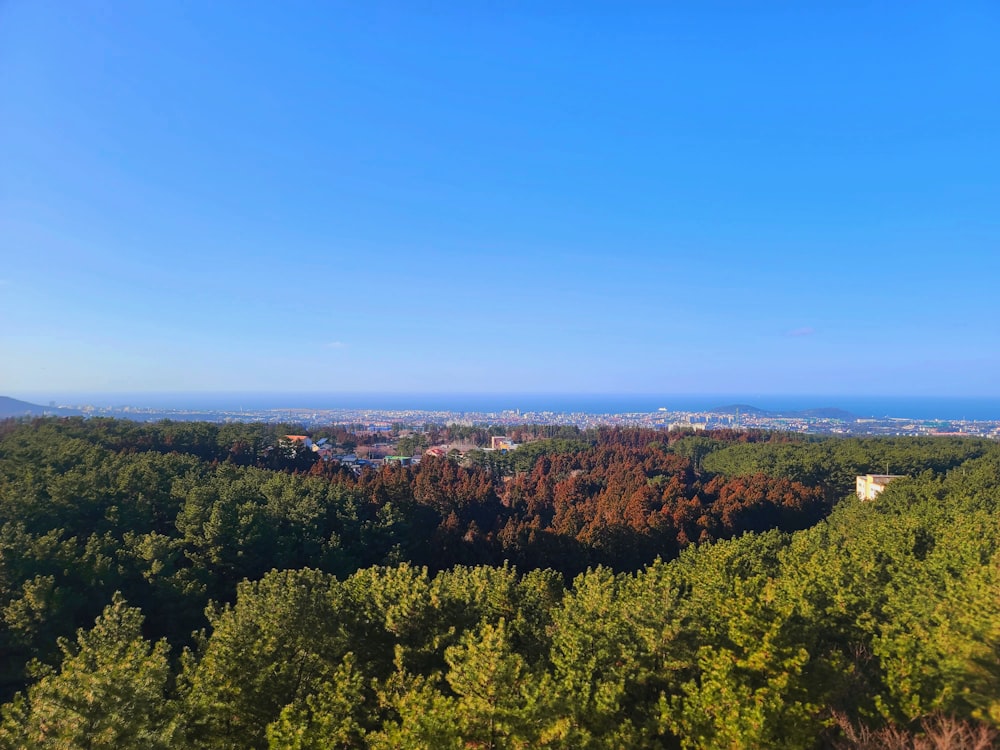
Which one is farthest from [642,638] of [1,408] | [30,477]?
[1,408]

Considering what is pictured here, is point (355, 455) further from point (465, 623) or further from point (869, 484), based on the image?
point (465, 623)

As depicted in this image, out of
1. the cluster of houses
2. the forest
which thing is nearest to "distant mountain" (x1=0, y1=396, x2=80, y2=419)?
the cluster of houses

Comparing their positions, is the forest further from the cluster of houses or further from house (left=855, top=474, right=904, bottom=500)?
the cluster of houses

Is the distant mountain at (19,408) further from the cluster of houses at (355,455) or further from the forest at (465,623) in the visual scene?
the forest at (465,623)

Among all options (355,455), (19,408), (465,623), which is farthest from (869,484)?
(19,408)

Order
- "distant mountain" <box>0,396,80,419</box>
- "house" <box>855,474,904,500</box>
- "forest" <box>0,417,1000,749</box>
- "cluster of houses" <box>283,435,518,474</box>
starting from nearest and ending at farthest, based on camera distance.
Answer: "forest" <box>0,417,1000,749</box>, "house" <box>855,474,904,500</box>, "cluster of houses" <box>283,435,518,474</box>, "distant mountain" <box>0,396,80,419</box>

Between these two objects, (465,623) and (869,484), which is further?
(869,484)

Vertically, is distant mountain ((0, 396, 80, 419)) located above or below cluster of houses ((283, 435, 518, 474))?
above

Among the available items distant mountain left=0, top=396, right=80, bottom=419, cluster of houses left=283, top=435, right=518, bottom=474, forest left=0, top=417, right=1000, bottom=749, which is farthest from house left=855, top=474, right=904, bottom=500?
distant mountain left=0, top=396, right=80, bottom=419

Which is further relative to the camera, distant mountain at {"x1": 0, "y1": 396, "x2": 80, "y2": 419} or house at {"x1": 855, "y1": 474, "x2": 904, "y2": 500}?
distant mountain at {"x1": 0, "y1": 396, "x2": 80, "y2": 419}

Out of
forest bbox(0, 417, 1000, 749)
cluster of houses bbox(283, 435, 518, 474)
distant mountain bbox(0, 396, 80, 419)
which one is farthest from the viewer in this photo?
distant mountain bbox(0, 396, 80, 419)
